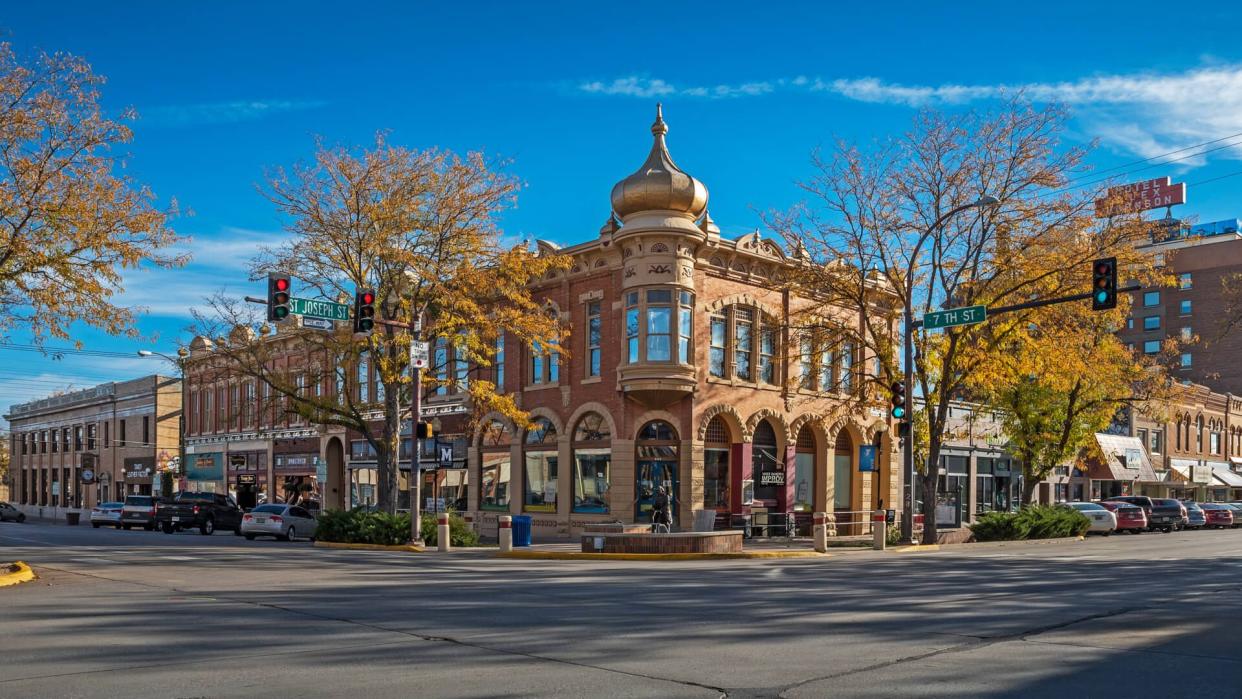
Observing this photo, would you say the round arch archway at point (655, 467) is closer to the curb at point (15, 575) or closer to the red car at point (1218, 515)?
the curb at point (15, 575)

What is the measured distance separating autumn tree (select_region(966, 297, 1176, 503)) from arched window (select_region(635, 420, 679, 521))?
9723 mm

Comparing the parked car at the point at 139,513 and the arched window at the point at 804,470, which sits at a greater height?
the arched window at the point at 804,470

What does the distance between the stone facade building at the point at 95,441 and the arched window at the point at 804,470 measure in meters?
37.8

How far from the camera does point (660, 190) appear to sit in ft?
114

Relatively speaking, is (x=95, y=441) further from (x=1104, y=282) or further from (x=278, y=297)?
(x=1104, y=282)

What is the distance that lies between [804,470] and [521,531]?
49.2 ft

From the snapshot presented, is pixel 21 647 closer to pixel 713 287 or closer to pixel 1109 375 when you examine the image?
pixel 713 287

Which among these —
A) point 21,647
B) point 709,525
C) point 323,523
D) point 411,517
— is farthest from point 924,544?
point 21,647

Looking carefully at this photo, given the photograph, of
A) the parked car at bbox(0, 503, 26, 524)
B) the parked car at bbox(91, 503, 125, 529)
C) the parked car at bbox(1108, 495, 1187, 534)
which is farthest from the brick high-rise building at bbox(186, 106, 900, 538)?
the parked car at bbox(0, 503, 26, 524)

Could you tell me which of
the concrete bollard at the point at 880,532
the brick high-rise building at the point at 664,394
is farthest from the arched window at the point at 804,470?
the concrete bollard at the point at 880,532

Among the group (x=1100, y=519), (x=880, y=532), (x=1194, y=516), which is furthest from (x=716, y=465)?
(x=1194, y=516)

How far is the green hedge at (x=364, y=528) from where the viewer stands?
30219mm

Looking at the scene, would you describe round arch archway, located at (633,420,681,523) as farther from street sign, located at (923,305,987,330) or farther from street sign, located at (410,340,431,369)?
street sign, located at (923,305,987,330)

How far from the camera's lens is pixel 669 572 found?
21.0m
